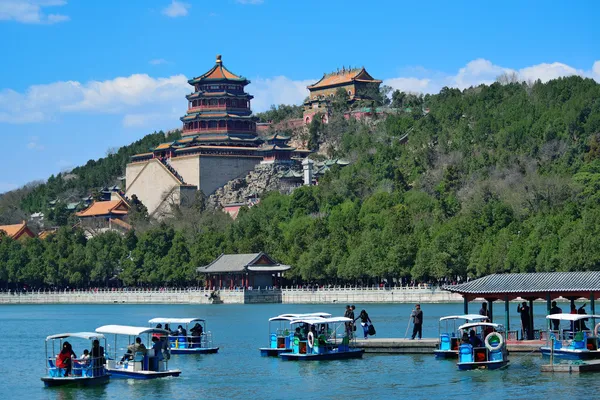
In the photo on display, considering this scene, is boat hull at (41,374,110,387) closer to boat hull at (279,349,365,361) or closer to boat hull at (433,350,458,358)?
boat hull at (279,349,365,361)

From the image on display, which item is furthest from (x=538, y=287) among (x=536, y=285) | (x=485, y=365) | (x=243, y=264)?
(x=243, y=264)

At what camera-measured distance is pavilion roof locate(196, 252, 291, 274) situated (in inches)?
4109

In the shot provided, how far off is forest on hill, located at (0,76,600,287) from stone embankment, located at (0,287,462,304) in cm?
155

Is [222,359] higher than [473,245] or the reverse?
the reverse

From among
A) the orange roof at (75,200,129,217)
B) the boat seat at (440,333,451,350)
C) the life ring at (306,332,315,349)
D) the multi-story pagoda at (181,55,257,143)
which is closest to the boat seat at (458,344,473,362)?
the boat seat at (440,333,451,350)

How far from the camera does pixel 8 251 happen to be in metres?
126

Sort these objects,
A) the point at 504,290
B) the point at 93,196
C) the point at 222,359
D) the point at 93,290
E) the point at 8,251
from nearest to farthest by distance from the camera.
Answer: the point at 504,290, the point at 222,359, the point at 93,290, the point at 8,251, the point at 93,196

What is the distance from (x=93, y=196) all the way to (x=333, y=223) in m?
61.2

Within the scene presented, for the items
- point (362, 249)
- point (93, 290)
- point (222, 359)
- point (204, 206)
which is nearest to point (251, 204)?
point (204, 206)

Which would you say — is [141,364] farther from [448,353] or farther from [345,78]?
[345,78]

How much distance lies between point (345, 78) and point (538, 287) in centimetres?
12954

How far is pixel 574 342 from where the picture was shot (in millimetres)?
40656

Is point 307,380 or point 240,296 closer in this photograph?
point 307,380

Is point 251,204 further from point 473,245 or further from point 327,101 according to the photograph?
point 473,245
